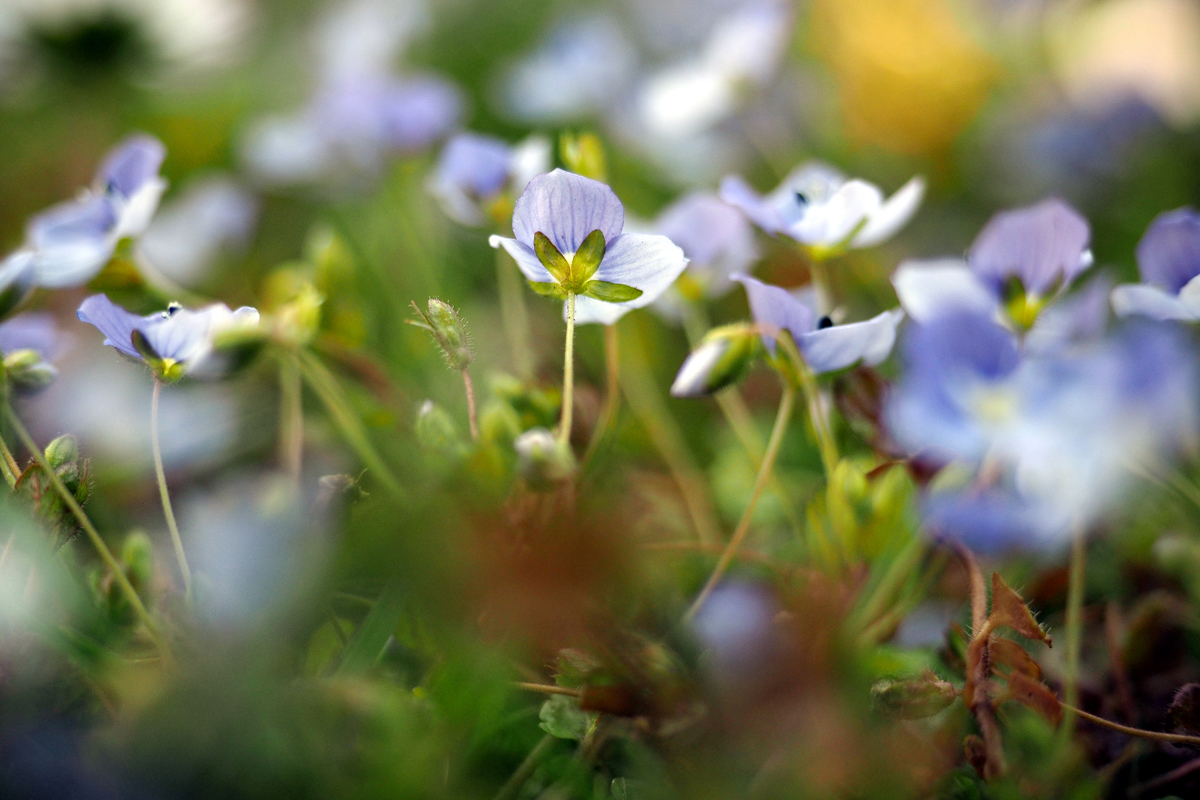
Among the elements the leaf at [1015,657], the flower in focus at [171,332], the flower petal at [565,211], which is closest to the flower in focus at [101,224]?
the flower in focus at [171,332]

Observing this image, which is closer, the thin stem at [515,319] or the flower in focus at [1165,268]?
the flower in focus at [1165,268]

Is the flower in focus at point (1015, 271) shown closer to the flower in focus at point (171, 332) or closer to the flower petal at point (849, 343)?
the flower petal at point (849, 343)

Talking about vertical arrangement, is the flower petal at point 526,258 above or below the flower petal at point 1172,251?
above

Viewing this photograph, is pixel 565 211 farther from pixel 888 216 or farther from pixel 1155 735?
pixel 1155 735

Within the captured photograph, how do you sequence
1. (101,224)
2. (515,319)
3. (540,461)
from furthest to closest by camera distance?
(515,319), (101,224), (540,461)

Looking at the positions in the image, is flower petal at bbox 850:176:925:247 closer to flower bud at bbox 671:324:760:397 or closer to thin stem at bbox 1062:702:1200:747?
flower bud at bbox 671:324:760:397

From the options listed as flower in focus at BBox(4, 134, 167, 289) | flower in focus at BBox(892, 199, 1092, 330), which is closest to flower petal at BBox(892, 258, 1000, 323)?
flower in focus at BBox(892, 199, 1092, 330)

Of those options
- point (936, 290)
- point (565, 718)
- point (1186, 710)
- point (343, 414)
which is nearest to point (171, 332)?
point (343, 414)
